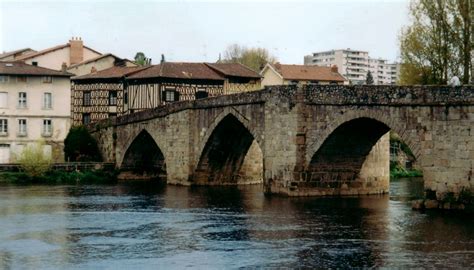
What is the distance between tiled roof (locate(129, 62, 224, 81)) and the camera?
56375mm

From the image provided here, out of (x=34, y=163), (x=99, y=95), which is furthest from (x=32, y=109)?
(x=99, y=95)

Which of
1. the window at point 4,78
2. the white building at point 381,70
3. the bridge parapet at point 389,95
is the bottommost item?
the bridge parapet at point 389,95

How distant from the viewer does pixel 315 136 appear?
1340 inches

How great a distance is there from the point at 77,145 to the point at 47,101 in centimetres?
346

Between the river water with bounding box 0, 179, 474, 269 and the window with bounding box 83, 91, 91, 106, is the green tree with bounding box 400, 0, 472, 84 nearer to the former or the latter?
the river water with bounding box 0, 179, 474, 269

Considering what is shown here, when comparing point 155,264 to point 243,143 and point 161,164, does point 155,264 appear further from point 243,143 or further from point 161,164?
point 161,164

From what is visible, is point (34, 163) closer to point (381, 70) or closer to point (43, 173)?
point (43, 173)

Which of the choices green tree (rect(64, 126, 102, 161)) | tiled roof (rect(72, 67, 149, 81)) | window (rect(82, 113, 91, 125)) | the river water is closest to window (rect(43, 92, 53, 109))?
green tree (rect(64, 126, 102, 161))

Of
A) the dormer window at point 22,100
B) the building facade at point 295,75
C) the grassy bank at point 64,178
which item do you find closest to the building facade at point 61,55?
the dormer window at point 22,100

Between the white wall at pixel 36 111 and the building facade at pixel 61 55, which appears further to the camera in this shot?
the building facade at pixel 61 55

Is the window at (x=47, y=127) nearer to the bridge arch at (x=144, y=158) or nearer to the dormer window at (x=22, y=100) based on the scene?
the dormer window at (x=22, y=100)

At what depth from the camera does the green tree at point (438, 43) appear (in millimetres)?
38781

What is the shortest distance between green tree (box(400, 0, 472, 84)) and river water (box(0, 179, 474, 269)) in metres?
6.71

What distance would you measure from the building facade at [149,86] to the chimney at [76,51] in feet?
20.2
